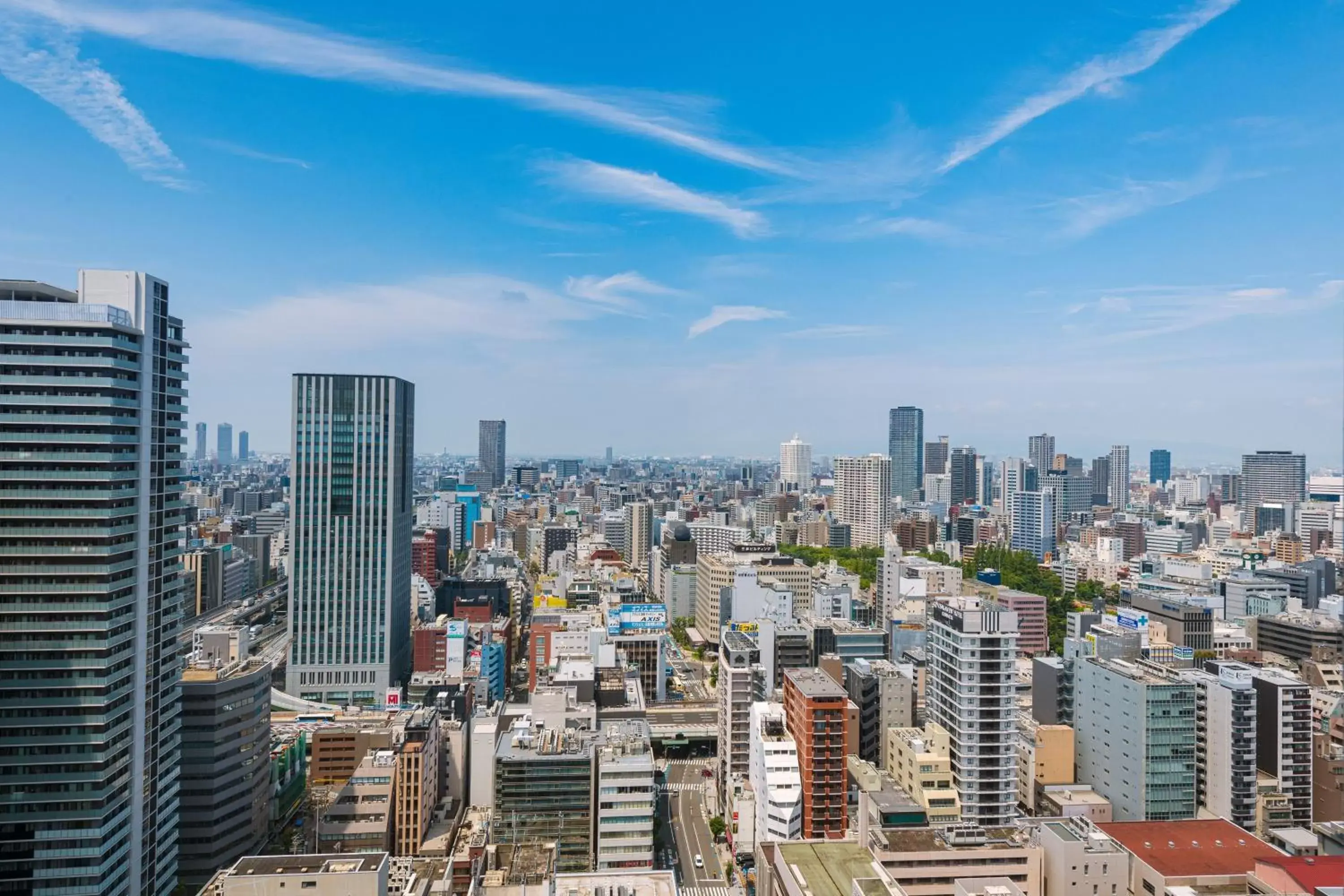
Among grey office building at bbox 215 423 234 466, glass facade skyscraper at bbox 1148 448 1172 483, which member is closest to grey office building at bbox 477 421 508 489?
grey office building at bbox 215 423 234 466

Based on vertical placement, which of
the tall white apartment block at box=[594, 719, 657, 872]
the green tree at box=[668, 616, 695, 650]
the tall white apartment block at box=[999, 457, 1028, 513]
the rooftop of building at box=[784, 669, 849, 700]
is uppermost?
the tall white apartment block at box=[999, 457, 1028, 513]

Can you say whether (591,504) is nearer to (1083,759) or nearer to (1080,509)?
(1080,509)

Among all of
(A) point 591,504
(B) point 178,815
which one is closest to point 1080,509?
(A) point 591,504

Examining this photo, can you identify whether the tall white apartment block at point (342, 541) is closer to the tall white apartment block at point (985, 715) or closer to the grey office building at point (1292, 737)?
the tall white apartment block at point (985, 715)

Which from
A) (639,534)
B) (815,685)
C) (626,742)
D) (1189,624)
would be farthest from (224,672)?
(639,534)

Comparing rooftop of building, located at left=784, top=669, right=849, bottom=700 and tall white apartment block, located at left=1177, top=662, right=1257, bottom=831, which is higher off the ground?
rooftop of building, located at left=784, top=669, right=849, bottom=700

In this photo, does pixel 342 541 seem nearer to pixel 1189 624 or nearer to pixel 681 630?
pixel 681 630

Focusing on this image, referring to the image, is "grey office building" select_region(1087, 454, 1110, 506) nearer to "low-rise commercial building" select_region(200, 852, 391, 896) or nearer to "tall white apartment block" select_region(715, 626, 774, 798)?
"tall white apartment block" select_region(715, 626, 774, 798)
